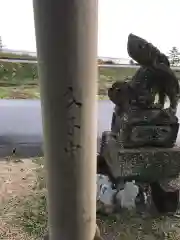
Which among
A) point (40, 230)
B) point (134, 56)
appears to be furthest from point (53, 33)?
point (40, 230)

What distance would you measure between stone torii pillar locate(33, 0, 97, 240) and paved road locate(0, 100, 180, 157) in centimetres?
126

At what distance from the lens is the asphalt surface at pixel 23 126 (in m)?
2.41

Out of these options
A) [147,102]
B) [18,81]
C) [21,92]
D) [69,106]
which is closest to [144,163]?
[147,102]

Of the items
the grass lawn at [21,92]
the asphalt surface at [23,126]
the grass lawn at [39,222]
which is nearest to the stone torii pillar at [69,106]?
the grass lawn at [39,222]

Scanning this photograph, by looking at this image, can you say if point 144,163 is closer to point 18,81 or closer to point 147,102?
point 147,102

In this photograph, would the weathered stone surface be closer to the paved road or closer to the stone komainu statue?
the stone komainu statue

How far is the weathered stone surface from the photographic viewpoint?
1.45 m

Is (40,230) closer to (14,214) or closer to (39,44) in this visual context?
(14,214)

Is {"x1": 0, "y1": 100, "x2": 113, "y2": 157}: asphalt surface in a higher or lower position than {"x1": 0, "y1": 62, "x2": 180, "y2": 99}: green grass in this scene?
lower

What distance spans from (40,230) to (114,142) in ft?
1.67

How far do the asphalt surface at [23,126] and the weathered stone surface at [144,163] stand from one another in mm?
973

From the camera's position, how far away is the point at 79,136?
970 millimetres

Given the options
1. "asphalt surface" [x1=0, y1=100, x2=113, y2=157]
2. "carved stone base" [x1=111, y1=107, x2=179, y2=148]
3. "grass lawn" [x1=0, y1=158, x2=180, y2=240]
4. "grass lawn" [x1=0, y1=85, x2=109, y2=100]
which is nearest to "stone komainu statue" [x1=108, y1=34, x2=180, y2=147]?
"carved stone base" [x1=111, y1=107, x2=179, y2=148]

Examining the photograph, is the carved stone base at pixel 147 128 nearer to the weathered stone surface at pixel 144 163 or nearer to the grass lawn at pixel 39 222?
the weathered stone surface at pixel 144 163
